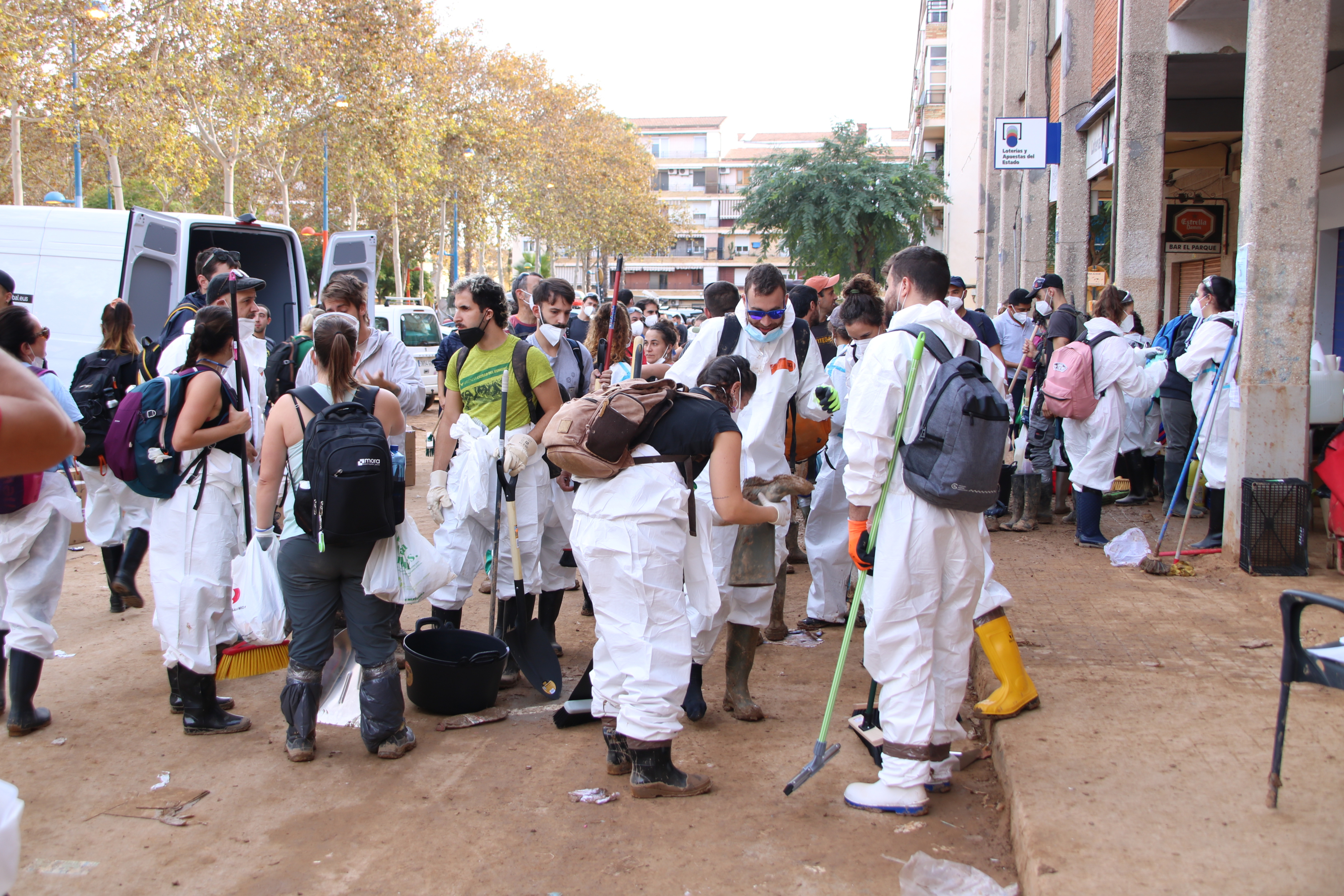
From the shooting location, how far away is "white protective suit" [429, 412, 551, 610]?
16.6 ft

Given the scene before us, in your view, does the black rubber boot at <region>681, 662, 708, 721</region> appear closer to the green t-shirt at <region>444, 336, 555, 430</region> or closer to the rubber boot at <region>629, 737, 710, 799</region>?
the rubber boot at <region>629, 737, 710, 799</region>

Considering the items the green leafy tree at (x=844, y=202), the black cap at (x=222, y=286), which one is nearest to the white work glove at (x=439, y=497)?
the black cap at (x=222, y=286)

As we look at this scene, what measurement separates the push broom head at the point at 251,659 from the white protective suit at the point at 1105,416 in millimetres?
5841

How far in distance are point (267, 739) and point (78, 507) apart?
1.44 meters

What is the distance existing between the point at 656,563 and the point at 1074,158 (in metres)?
12.8

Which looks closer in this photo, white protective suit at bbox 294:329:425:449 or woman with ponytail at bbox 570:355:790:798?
woman with ponytail at bbox 570:355:790:798

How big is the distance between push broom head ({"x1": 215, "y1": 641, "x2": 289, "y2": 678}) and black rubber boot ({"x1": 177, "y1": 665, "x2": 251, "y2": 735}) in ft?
0.25

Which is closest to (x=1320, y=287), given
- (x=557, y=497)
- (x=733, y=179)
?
(x=557, y=497)

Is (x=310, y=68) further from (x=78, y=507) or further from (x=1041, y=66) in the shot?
(x=78, y=507)

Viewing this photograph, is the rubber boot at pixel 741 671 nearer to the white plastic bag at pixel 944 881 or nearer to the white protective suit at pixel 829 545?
the white protective suit at pixel 829 545

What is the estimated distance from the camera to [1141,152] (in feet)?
35.2

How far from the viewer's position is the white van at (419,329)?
18625 millimetres

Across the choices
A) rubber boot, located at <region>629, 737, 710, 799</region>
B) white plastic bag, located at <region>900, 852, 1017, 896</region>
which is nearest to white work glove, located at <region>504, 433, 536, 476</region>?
rubber boot, located at <region>629, 737, 710, 799</region>

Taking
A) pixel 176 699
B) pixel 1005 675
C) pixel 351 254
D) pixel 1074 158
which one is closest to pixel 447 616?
pixel 176 699
